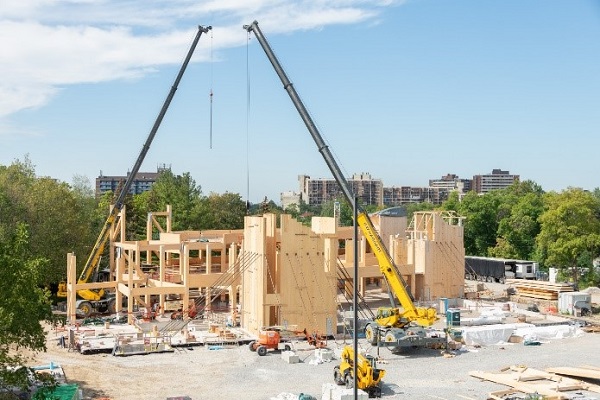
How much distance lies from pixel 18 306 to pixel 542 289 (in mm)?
38038

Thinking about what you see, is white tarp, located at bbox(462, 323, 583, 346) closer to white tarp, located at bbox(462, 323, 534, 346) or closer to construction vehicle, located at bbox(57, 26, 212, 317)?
white tarp, located at bbox(462, 323, 534, 346)

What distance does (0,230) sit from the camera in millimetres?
42812

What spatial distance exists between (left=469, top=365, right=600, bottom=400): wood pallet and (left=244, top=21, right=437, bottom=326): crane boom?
193 inches

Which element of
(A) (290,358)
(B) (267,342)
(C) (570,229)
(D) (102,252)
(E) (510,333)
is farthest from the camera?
(C) (570,229)

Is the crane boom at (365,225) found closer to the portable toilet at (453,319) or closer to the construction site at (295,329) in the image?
the construction site at (295,329)

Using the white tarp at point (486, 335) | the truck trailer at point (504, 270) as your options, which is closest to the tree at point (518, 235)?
the truck trailer at point (504, 270)

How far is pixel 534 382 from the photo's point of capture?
85.5ft

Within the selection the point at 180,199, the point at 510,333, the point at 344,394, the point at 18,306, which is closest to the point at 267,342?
the point at 344,394

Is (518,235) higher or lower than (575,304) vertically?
higher

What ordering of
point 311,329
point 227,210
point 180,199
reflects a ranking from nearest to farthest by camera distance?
point 311,329, point 180,199, point 227,210

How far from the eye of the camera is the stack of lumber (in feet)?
156

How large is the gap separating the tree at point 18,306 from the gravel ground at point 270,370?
6.29 m

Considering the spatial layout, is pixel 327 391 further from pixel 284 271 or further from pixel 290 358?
pixel 284 271

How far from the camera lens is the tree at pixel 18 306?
17.8 m
